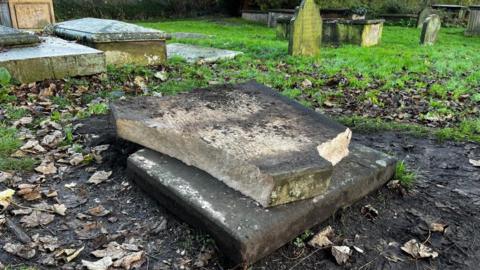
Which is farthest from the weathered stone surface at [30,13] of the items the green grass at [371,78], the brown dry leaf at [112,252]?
the brown dry leaf at [112,252]

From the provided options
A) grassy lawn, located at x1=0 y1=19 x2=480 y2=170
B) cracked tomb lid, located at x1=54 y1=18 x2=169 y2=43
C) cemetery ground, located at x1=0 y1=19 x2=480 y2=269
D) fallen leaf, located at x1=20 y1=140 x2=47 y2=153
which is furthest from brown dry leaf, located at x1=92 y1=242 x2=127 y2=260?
cracked tomb lid, located at x1=54 y1=18 x2=169 y2=43

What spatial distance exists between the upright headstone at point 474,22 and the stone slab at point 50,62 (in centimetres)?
1359

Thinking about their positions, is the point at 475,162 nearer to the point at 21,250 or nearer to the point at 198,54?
the point at 21,250

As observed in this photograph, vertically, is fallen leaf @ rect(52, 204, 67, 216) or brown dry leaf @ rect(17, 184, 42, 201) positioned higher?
brown dry leaf @ rect(17, 184, 42, 201)

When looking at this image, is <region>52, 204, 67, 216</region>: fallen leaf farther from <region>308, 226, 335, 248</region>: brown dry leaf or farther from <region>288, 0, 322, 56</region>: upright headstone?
<region>288, 0, 322, 56</region>: upright headstone

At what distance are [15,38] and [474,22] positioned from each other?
14429mm

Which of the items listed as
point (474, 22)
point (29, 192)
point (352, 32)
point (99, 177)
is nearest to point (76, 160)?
point (99, 177)

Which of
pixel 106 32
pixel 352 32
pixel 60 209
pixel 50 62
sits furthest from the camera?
pixel 352 32

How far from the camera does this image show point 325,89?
207 inches

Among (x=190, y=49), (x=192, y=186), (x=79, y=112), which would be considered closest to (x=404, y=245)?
(x=192, y=186)

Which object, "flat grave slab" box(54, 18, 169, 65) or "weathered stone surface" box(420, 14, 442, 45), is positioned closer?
"flat grave slab" box(54, 18, 169, 65)

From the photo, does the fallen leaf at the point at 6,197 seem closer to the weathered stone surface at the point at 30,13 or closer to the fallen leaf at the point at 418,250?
Answer: the fallen leaf at the point at 418,250

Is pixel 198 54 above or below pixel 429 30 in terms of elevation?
below

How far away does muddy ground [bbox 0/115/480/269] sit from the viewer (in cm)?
191
